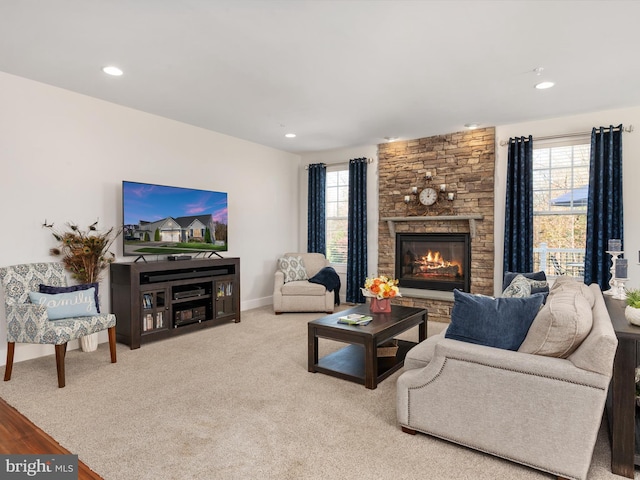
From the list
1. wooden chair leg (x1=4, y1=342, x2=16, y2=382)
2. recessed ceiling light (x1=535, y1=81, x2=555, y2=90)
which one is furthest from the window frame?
wooden chair leg (x1=4, y1=342, x2=16, y2=382)

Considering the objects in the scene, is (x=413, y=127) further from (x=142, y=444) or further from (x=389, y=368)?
(x=142, y=444)

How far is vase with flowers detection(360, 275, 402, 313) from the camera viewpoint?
3.60 meters

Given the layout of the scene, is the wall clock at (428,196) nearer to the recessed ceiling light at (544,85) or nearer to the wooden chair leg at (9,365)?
the recessed ceiling light at (544,85)

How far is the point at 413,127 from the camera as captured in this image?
5.22m

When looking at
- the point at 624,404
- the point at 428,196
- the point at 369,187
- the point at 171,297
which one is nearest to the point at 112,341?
the point at 171,297

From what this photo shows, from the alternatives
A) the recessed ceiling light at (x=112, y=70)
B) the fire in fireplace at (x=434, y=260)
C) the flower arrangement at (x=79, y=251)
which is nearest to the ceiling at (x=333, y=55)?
the recessed ceiling light at (x=112, y=70)

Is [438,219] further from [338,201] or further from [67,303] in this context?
[67,303]

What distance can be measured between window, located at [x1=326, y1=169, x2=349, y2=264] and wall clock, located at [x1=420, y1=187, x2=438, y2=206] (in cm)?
139

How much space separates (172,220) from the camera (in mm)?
4738

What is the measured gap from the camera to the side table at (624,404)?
6.15 feet

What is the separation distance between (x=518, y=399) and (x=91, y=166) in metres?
4.43

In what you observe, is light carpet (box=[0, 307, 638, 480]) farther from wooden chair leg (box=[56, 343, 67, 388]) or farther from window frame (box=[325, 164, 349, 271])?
window frame (box=[325, 164, 349, 271])

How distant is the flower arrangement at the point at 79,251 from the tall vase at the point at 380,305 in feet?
9.43

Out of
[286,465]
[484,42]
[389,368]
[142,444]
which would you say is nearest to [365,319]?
[389,368]
